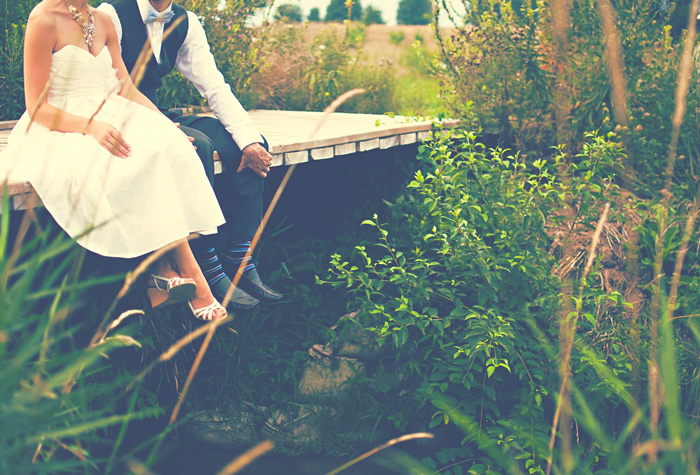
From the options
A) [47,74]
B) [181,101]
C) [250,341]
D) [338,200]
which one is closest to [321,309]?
[250,341]

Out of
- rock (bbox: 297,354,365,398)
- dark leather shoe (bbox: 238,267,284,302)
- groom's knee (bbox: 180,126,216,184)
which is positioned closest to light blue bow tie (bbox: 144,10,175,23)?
groom's knee (bbox: 180,126,216,184)

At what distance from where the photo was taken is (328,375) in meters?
3.67

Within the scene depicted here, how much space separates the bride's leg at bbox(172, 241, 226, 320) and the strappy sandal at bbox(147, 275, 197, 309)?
47 millimetres

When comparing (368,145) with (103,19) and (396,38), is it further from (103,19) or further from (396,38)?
(396,38)

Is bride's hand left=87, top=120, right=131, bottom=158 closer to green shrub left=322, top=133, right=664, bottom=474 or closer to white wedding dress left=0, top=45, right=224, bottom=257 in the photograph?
white wedding dress left=0, top=45, right=224, bottom=257

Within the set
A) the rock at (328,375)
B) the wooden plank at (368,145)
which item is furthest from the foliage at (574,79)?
the rock at (328,375)

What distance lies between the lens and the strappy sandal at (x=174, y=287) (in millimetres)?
2723

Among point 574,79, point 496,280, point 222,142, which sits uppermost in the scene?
point 574,79

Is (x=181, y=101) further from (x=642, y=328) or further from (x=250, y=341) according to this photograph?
(x=642, y=328)

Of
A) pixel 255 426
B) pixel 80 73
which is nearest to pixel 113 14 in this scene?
pixel 80 73

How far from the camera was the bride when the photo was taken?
8.34 feet

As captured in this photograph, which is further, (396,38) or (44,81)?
(396,38)

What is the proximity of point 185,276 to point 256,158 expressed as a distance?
70cm

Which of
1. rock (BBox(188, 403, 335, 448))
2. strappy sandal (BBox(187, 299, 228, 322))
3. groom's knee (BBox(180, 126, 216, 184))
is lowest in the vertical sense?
rock (BBox(188, 403, 335, 448))
